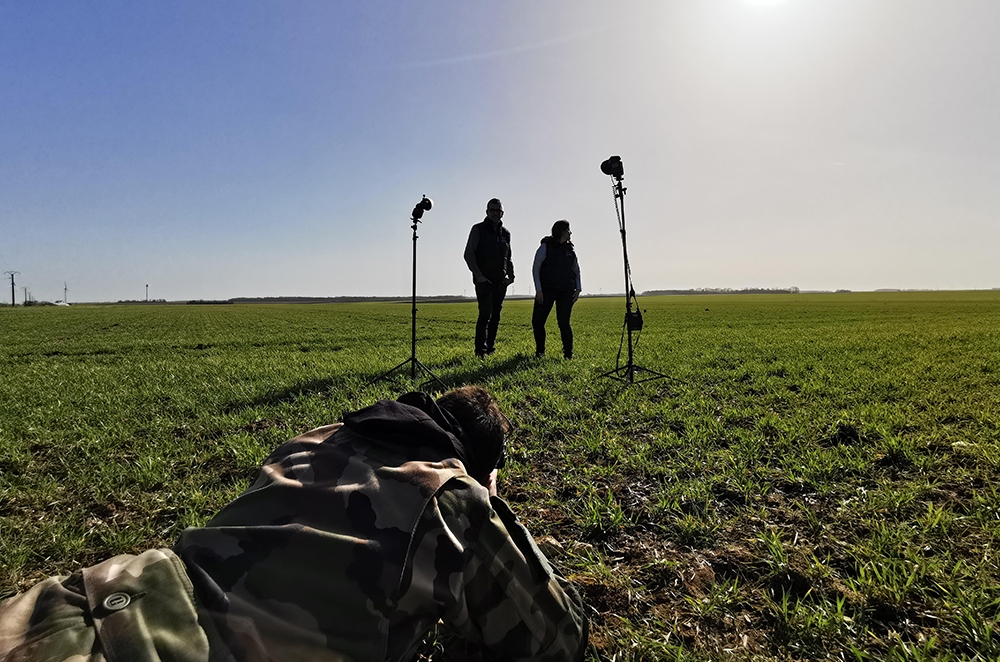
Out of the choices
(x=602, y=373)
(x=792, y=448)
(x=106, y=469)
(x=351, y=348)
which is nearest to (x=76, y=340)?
(x=351, y=348)

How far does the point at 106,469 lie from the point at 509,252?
5.91 metres

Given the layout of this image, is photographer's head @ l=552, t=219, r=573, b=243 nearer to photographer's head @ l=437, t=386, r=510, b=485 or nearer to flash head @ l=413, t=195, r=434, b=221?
flash head @ l=413, t=195, r=434, b=221

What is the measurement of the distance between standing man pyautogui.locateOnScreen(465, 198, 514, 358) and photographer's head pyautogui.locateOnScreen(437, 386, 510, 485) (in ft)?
18.4

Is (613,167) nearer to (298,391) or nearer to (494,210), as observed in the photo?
(494,210)

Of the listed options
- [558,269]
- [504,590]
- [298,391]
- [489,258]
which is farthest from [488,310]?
[504,590]

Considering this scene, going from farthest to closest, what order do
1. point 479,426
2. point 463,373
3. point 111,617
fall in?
point 463,373
point 479,426
point 111,617

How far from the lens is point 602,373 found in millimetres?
6887

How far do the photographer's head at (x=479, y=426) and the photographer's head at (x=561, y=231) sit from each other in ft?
19.4

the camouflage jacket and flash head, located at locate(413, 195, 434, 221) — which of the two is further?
flash head, located at locate(413, 195, 434, 221)

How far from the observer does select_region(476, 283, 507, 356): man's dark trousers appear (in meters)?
7.61

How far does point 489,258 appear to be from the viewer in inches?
297

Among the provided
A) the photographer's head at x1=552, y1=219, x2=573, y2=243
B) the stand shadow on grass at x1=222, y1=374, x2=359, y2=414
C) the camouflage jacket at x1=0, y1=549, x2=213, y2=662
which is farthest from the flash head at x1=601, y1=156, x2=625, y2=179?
the camouflage jacket at x1=0, y1=549, x2=213, y2=662

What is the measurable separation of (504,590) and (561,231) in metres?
6.53

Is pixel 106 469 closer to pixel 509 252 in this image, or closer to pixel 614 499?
pixel 614 499
